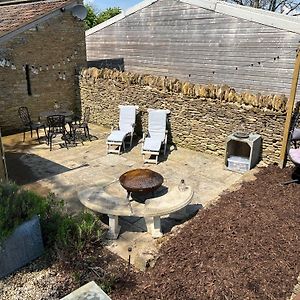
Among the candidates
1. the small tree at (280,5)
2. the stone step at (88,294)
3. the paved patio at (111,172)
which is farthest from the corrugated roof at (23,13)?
the small tree at (280,5)

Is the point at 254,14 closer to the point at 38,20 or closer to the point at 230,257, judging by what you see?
the point at 38,20

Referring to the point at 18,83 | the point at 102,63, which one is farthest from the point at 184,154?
the point at 102,63

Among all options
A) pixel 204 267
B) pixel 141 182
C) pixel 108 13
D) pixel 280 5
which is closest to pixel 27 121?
pixel 141 182

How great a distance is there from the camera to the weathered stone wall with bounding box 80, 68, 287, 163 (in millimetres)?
7777

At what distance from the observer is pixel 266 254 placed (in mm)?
4492

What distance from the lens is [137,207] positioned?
5371 mm

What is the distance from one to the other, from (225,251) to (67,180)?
439 centimetres

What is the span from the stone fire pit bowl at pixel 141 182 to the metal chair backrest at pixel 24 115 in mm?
5984

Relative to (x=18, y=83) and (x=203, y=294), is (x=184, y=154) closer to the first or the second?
(x=203, y=294)

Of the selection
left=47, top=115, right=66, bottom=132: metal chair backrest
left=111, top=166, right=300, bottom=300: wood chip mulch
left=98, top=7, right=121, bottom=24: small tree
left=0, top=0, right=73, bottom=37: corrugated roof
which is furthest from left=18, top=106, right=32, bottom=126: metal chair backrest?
left=98, top=7, right=121, bottom=24: small tree

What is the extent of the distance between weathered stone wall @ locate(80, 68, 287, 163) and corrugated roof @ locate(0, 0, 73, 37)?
268cm

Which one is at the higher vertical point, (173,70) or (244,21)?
(244,21)

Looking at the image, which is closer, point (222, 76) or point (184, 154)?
point (184, 154)

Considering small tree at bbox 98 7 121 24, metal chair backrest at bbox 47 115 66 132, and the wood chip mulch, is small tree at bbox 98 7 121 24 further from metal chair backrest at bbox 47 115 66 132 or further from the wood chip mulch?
the wood chip mulch
